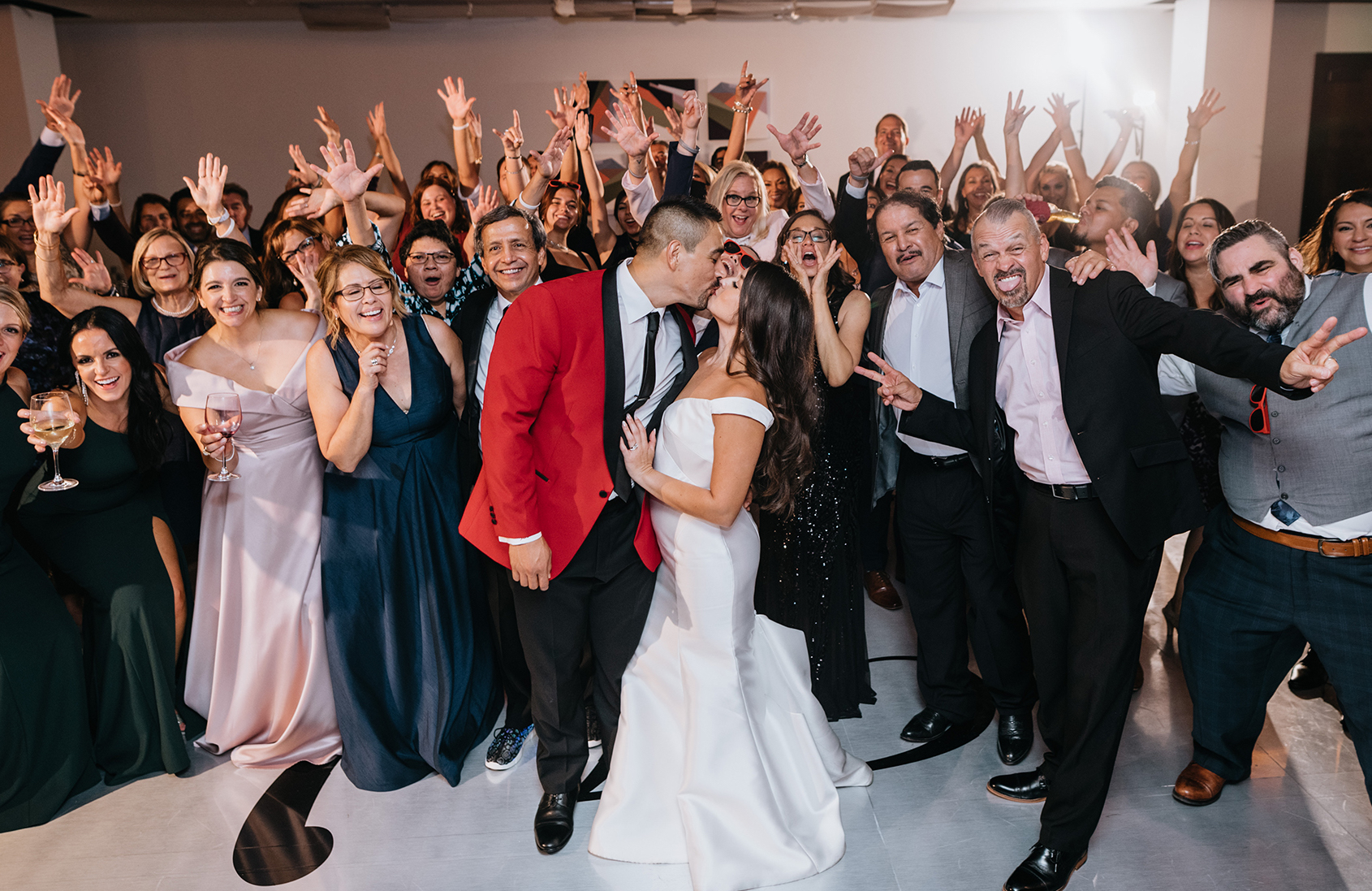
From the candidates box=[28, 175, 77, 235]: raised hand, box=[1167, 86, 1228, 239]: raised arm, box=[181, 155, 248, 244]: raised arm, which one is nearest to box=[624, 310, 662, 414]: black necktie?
box=[181, 155, 248, 244]: raised arm

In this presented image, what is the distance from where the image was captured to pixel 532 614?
2631 millimetres

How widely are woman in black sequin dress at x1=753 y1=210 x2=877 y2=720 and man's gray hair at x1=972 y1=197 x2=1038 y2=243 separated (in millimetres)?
667

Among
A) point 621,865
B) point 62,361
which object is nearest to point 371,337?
point 62,361

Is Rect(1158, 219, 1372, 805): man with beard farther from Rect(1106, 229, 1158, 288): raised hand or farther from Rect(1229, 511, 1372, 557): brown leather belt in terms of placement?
Rect(1106, 229, 1158, 288): raised hand

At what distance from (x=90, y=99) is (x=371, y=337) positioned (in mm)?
Result: 6937

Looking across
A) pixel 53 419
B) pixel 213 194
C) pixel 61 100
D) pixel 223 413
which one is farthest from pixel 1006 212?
pixel 61 100

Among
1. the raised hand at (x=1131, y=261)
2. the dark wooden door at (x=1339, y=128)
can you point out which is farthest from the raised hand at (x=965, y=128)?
the dark wooden door at (x=1339, y=128)

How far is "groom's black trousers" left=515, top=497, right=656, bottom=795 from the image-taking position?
2584 mm

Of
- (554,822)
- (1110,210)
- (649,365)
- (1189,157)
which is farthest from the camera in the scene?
(1189,157)

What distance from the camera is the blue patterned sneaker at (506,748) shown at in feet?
9.89

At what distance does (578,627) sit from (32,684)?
5.68 feet

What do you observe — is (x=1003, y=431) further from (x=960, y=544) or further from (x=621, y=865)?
(x=621, y=865)

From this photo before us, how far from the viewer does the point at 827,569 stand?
3.11 meters

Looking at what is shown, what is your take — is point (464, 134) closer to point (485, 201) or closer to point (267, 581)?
point (485, 201)
